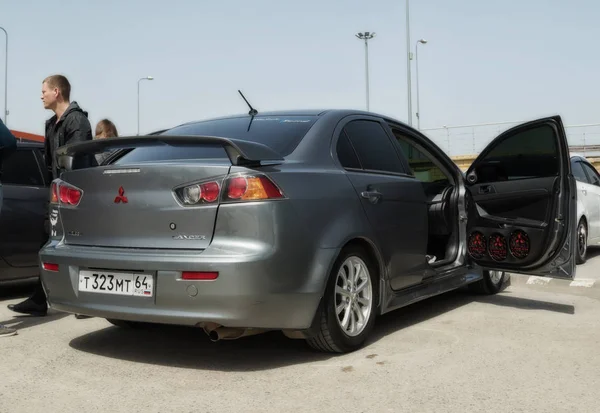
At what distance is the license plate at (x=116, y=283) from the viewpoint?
399 centimetres

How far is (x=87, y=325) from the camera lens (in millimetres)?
5500

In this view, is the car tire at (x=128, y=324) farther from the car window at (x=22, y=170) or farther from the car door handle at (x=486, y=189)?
the car door handle at (x=486, y=189)

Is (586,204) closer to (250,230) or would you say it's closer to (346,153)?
(346,153)

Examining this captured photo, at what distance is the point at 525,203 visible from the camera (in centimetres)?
607

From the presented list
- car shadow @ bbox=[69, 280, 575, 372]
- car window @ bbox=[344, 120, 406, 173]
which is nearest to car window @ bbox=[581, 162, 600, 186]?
car shadow @ bbox=[69, 280, 575, 372]

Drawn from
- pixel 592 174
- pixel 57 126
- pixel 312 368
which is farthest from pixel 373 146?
pixel 592 174

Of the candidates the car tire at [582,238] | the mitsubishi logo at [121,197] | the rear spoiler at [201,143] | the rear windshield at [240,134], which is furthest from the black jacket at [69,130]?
the car tire at [582,238]

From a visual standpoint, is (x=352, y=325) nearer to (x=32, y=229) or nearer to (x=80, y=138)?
(x=80, y=138)

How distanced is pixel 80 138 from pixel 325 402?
3.31 m

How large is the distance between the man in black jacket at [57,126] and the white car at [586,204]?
7.20 meters

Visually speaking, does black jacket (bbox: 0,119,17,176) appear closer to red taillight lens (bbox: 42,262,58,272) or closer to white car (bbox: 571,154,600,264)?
red taillight lens (bbox: 42,262,58,272)

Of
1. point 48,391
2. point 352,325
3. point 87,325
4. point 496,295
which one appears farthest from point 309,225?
point 496,295

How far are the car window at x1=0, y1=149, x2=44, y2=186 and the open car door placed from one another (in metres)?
3.93

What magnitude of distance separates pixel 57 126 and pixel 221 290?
2.88 m
